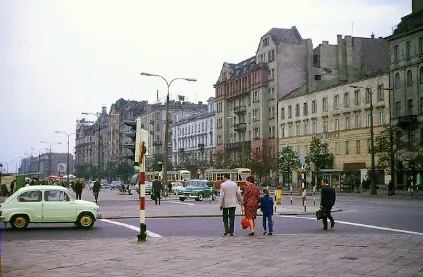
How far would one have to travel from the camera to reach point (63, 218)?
65.7 feet

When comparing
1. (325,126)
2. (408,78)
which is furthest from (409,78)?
(325,126)

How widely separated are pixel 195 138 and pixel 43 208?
3781 inches

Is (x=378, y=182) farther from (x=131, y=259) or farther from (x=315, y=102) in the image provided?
(x=131, y=259)

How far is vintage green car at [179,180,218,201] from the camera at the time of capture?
43594 mm

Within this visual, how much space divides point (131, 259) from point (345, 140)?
197ft

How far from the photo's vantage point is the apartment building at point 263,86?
86.4 m

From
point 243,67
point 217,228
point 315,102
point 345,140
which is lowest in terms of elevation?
point 217,228

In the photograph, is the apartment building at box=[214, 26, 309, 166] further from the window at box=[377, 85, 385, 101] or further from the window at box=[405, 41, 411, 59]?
the window at box=[405, 41, 411, 59]

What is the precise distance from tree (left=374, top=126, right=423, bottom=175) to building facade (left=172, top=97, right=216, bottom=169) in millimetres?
47274

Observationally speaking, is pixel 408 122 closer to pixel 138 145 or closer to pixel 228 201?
pixel 228 201

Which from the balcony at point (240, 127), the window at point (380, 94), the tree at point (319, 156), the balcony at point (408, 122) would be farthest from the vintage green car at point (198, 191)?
the balcony at point (240, 127)

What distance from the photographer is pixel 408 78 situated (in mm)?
60062

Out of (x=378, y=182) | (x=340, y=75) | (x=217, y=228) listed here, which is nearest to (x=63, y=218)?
(x=217, y=228)

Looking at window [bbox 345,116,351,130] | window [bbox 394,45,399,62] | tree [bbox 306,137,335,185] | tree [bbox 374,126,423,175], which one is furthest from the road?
window [bbox 345,116,351,130]
